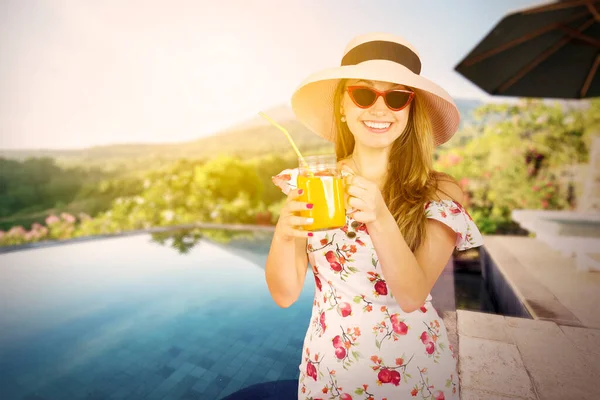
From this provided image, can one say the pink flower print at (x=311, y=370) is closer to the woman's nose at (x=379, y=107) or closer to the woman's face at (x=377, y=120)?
the woman's face at (x=377, y=120)

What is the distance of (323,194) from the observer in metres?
0.99

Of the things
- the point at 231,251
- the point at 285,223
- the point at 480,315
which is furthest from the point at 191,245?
the point at 285,223

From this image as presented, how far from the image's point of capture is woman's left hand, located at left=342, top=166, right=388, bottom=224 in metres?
0.87

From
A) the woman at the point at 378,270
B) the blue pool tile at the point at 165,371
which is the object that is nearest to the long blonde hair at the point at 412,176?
the woman at the point at 378,270

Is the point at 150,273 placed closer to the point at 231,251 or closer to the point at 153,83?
the point at 231,251

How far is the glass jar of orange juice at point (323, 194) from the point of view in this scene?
0.98m

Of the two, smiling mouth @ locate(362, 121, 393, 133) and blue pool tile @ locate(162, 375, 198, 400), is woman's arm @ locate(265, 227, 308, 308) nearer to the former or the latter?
smiling mouth @ locate(362, 121, 393, 133)

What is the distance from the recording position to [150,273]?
649 cm

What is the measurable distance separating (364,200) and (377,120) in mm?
461

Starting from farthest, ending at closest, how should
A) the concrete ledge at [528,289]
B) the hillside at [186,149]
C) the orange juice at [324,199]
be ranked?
the hillside at [186,149]
the concrete ledge at [528,289]
the orange juice at [324,199]

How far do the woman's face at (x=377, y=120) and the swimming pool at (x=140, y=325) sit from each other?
2407 mm

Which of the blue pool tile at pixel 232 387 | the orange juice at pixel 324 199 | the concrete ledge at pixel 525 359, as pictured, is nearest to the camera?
→ the orange juice at pixel 324 199

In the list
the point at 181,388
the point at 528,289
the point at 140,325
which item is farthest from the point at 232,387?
the point at 528,289

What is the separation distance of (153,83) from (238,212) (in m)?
11.8
